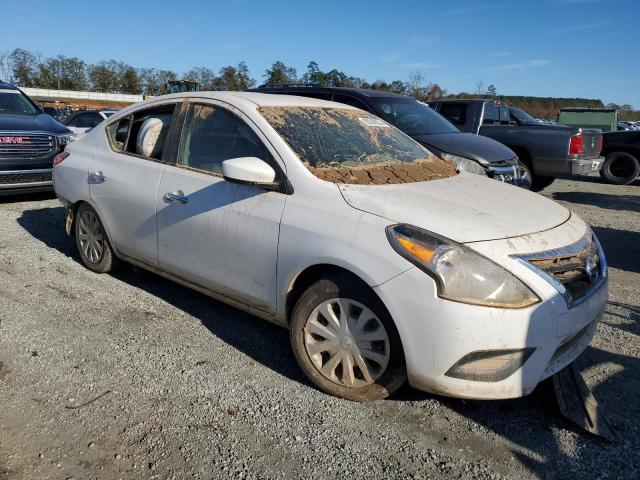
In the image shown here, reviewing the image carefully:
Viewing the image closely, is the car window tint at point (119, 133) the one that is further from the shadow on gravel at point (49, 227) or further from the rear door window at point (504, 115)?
the rear door window at point (504, 115)

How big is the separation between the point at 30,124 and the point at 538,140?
875 centimetres

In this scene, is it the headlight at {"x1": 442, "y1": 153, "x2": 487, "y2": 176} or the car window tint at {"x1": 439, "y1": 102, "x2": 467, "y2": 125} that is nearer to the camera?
the headlight at {"x1": 442, "y1": 153, "x2": 487, "y2": 176}

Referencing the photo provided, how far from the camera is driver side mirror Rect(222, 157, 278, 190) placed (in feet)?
10.4

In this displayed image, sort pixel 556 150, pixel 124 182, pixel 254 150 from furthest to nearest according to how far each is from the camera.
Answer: pixel 556 150
pixel 124 182
pixel 254 150

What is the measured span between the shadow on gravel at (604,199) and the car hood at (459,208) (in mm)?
7083

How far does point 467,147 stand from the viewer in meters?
7.34

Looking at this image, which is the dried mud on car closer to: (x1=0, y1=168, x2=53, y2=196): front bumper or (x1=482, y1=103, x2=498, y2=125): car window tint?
(x1=0, y1=168, x2=53, y2=196): front bumper

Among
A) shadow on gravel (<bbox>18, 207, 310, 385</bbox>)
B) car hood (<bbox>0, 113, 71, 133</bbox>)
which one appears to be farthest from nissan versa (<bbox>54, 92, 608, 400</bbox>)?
car hood (<bbox>0, 113, 71, 133</bbox>)

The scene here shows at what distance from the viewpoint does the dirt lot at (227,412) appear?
2.51 m

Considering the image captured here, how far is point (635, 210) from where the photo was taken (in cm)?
920

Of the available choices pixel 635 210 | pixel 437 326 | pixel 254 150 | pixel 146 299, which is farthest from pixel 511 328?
pixel 635 210

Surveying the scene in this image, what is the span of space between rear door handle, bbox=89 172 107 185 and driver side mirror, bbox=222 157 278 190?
1.82 metres

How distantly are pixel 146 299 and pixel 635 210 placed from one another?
834 cm

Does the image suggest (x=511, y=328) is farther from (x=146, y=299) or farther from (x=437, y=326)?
(x=146, y=299)
